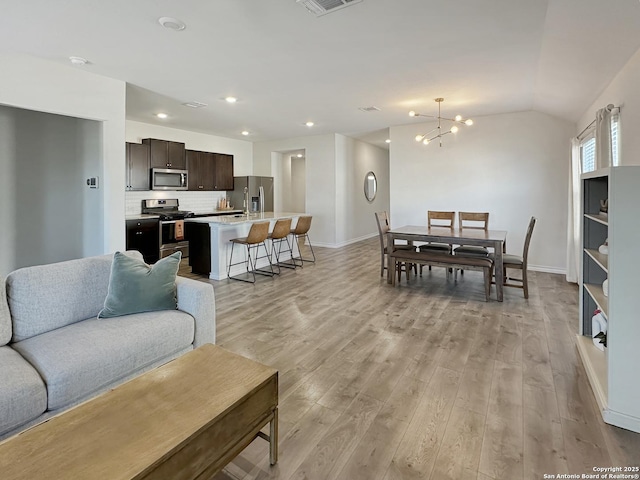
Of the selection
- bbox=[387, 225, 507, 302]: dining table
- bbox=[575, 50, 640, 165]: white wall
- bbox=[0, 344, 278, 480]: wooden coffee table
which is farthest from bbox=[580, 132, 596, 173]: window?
bbox=[0, 344, 278, 480]: wooden coffee table

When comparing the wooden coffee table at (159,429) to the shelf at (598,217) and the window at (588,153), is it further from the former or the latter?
the window at (588,153)

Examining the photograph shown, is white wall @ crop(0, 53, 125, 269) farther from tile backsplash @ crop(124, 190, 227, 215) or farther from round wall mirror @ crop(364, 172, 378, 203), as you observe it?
round wall mirror @ crop(364, 172, 378, 203)

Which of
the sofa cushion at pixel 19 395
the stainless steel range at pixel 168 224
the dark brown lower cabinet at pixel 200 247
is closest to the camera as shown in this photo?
the sofa cushion at pixel 19 395

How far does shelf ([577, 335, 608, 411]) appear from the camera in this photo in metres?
2.00

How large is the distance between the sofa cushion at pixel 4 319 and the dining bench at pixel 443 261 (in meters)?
3.90

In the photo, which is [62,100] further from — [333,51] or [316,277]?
[316,277]

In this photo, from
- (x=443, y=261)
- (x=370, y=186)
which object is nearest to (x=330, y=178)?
(x=370, y=186)

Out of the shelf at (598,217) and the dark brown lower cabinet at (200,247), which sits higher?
the shelf at (598,217)

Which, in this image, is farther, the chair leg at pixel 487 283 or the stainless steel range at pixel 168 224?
the stainless steel range at pixel 168 224

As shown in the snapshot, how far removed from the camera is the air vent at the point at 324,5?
2459 millimetres

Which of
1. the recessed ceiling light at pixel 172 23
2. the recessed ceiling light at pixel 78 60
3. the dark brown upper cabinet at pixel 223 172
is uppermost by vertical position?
the recessed ceiling light at pixel 78 60

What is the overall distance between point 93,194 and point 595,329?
5401mm

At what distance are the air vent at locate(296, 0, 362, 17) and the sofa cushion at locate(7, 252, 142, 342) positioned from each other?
7.71ft

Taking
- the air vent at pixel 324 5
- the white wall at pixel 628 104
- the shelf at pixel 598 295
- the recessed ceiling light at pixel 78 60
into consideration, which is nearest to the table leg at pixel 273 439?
the shelf at pixel 598 295
